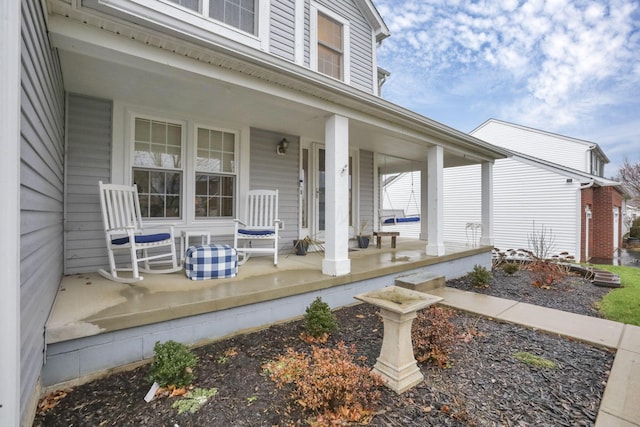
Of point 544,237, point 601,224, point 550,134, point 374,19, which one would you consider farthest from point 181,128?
point 550,134

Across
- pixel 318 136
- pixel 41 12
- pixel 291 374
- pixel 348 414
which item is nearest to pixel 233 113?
pixel 318 136

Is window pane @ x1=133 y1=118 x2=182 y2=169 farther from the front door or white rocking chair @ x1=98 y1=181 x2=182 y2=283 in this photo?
the front door

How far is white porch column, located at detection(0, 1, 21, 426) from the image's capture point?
1062mm

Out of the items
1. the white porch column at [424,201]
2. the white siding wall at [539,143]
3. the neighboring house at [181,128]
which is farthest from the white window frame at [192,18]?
the white siding wall at [539,143]

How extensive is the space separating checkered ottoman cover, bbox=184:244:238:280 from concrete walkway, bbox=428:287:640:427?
2.64 m

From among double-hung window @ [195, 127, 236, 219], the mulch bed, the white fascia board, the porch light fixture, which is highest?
the white fascia board

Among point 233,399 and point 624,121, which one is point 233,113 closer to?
point 233,399

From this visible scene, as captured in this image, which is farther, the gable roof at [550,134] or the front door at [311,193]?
the gable roof at [550,134]

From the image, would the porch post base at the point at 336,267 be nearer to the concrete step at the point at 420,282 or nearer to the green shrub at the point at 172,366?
the concrete step at the point at 420,282

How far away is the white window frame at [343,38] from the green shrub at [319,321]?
14.1 feet

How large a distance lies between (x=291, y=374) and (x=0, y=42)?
2.16m

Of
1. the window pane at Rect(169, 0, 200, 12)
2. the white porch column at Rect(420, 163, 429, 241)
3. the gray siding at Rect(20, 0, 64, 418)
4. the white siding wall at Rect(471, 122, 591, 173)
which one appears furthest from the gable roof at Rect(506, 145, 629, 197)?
the gray siding at Rect(20, 0, 64, 418)

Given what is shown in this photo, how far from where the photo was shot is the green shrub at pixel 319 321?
8.39ft

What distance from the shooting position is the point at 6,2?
1084 millimetres
